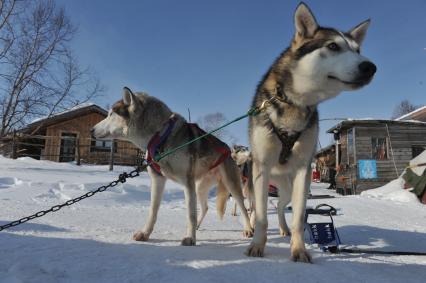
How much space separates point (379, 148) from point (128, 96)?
18289 mm

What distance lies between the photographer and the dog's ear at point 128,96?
365cm

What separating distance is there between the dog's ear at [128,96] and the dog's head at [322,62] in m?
1.60

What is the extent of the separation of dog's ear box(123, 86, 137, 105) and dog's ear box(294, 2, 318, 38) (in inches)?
70.1

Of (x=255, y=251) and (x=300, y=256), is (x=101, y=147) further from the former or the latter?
(x=300, y=256)

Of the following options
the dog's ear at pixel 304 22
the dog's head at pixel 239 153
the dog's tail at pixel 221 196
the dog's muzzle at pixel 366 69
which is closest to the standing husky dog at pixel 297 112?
the dog's ear at pixel 304 22

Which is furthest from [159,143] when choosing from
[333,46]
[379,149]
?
[379,149]

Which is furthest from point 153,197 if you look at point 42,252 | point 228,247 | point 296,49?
point 296,49

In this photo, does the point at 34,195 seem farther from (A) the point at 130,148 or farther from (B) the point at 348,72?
(A) the point at 130,148

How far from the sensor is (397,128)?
19172 millimetres

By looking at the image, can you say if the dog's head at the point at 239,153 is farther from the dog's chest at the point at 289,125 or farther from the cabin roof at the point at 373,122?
the cabin roof at the point at 373,122

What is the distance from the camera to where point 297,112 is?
279cm

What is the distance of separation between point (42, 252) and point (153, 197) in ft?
4.57

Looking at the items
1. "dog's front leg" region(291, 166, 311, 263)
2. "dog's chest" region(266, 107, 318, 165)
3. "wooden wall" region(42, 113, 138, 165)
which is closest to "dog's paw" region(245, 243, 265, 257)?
"dog's front leg" region(291, 166, 311, 263)

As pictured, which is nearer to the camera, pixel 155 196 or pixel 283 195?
pixel 155 196
